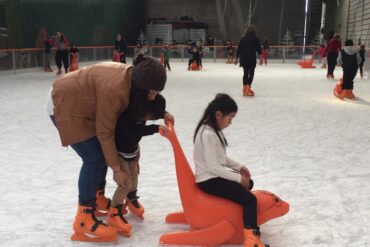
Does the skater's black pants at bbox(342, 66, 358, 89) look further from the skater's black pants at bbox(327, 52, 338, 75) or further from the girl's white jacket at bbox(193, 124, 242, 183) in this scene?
the girl's white jacket at bbox(193, 124, 242, 183)

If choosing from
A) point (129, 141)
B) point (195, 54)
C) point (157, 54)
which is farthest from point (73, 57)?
point (129, 141)

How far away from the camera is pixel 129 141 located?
1948 millimetres

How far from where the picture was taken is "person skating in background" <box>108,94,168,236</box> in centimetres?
189

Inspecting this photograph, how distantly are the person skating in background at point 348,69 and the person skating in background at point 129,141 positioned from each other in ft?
17.7

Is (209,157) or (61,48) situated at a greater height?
(61,48)

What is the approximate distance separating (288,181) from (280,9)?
18490mm

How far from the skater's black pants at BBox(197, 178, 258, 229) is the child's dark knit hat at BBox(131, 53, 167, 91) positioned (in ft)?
1.77

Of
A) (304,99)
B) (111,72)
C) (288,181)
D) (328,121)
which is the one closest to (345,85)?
(304,99)

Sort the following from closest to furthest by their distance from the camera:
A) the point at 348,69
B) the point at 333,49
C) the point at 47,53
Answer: the point at 348,69 < the point at 333,49 < the point at 47,53

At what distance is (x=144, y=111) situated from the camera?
5.92ft

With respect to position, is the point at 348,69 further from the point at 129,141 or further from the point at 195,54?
the point at 195,54

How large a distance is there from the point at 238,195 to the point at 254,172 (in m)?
1.19

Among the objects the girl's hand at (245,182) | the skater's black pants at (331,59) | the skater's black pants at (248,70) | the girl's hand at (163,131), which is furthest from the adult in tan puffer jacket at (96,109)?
the skater's black pants at (331,59)

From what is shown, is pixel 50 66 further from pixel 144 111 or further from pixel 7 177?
pixel 144 111
